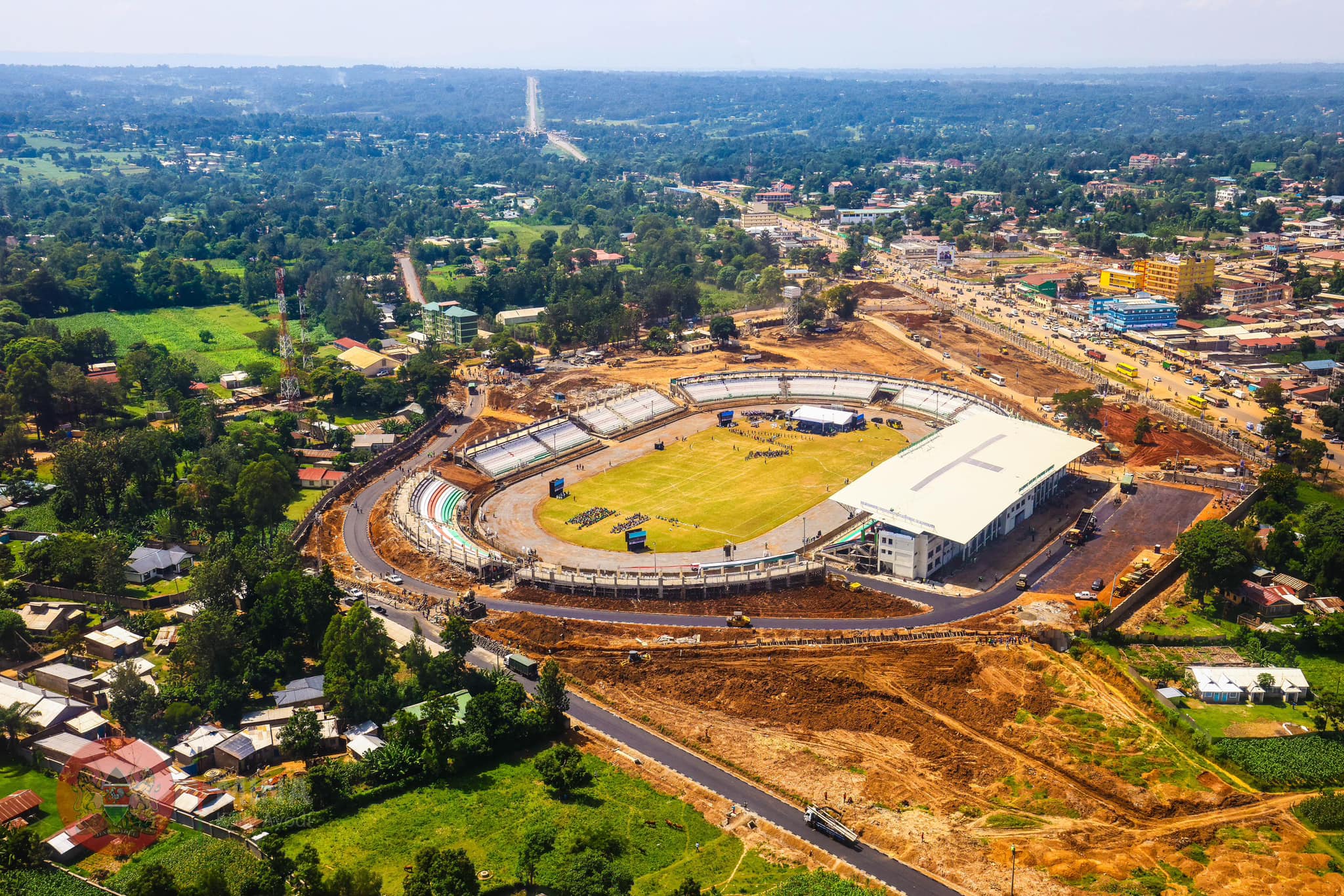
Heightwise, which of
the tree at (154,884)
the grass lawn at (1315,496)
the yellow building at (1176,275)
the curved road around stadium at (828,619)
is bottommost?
the curved road around stadium at (828,619)

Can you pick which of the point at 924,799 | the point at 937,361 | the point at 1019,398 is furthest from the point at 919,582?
the point at 937,361

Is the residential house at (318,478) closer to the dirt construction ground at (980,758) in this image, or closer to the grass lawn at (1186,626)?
the dirt construction ground at (980,758)

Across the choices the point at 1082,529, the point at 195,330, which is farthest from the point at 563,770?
the point at 195,330

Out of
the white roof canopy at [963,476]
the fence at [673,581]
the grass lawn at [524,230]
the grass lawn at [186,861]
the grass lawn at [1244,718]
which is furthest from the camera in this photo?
the grass lawn at [524,230]

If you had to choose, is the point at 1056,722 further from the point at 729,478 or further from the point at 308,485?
the point at 308,485

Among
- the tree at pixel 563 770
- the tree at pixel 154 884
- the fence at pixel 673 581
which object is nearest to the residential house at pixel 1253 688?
the fence at pixel 673 581

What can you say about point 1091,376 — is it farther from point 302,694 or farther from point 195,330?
point 195,330
